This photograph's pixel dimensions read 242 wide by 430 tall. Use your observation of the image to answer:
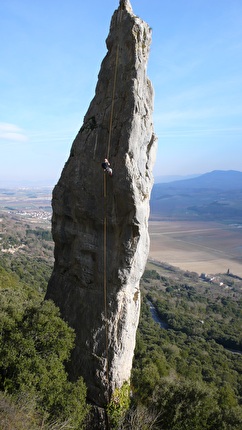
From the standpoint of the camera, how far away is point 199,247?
314ft

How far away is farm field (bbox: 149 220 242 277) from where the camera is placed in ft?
263

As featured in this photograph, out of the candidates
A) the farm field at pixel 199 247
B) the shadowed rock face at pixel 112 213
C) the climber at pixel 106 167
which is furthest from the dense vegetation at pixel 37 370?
the farm field at pixel 199 247

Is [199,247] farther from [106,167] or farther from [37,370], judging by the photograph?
[37,370]

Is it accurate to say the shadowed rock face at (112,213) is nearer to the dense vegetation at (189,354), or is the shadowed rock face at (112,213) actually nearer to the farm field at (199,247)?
the dense vegetation at (189,354)

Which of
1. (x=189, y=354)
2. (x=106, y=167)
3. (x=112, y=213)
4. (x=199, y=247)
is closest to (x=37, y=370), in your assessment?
(x=112, y=213)

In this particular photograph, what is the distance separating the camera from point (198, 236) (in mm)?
112188

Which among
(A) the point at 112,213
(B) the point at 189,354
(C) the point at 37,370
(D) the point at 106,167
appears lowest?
(B) the point at 189,354

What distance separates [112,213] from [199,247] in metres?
87.4

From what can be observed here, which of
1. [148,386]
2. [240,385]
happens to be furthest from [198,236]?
[148,386]

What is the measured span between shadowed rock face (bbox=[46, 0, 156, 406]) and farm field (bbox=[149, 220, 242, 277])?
6707cm

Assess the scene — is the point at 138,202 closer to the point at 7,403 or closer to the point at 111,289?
the point at 111,289

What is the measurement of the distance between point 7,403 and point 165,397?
262 inches

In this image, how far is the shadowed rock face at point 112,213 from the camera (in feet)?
38.1

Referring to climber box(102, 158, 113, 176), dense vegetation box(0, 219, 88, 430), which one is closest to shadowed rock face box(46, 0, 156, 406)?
climber box(102, 158, 113, 176)
